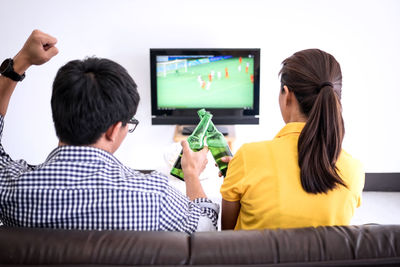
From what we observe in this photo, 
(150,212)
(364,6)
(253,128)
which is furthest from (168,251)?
(364,6)

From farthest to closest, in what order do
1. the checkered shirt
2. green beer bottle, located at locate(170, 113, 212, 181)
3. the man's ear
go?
1. green beer bottle, located at locate(170, 113, 212, 181)
2. the man's ear
3. the checkered shirt

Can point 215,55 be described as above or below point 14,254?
above

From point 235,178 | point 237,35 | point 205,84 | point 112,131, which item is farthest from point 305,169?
point 237,35

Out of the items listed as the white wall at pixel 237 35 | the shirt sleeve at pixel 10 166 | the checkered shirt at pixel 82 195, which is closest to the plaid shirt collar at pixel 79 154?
the checkered shirt at pixel 82 195

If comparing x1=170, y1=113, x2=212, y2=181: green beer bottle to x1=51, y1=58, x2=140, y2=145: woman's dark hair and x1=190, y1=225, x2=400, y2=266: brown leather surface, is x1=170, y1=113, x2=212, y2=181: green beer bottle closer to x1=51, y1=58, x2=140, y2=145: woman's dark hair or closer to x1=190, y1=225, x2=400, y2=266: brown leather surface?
x1=51, y1=58, x2=140, y2=145: woman's dark hair

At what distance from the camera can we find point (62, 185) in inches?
37.3

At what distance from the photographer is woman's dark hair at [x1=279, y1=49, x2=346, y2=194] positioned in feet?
3.65

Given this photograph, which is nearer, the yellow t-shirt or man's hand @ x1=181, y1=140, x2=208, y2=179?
the yellow t-shirt

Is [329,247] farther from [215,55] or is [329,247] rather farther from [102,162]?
[215,55]

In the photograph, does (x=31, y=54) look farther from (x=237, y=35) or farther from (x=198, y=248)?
(x=237, y=35)

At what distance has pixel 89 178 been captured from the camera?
3.12 feet

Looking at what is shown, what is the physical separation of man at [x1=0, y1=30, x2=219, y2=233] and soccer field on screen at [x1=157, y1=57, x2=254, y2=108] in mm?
2078

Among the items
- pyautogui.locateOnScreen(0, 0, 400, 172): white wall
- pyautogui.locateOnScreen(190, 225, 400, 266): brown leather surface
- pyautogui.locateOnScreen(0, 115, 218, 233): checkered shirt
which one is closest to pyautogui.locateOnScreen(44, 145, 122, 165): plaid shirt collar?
pyautogui.locateOnScreen(0, 115, 218, 233): checkered shirt

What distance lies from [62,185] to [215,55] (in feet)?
7.60
